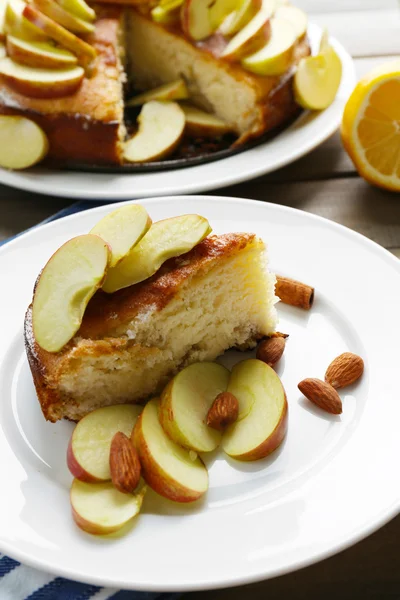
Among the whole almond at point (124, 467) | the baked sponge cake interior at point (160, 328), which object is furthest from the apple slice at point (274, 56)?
the whole almond at point (124, 467)

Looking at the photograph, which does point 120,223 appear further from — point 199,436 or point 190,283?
point 199,436

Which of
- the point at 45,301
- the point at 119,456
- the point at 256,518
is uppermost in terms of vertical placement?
the point at 45,301

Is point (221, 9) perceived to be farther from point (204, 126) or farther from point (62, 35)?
point (62, 35)

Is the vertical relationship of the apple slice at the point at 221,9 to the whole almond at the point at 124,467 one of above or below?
above

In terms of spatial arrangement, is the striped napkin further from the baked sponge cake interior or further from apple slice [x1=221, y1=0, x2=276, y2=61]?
apple slice [x1=221, y1=0, x2=276, y2=61]

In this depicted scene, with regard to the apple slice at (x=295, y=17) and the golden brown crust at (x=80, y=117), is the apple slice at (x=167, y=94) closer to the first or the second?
the golden brown crust at (x=80, y=117)

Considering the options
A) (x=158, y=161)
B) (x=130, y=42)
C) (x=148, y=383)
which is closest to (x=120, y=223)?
(x=148, y=383)
